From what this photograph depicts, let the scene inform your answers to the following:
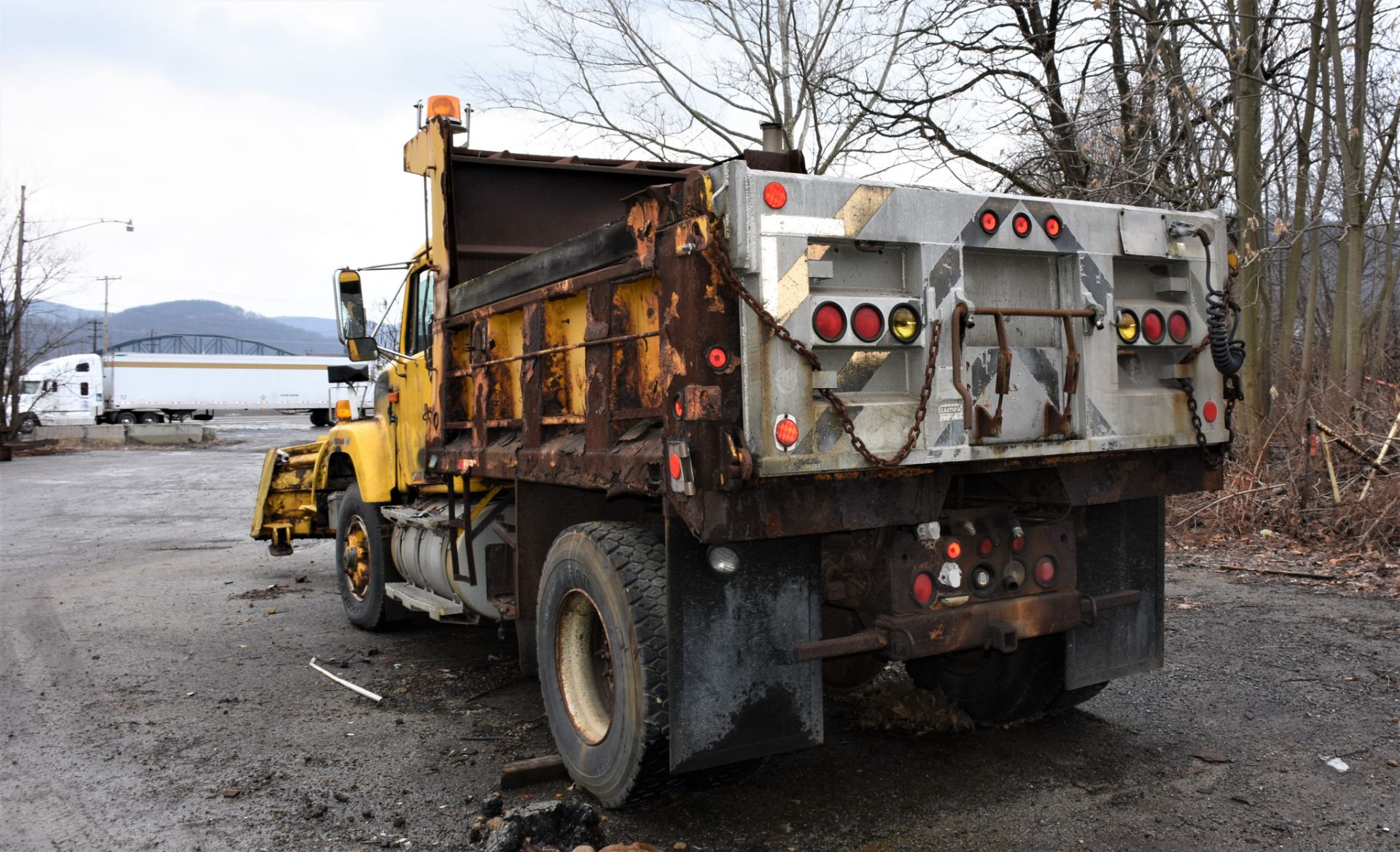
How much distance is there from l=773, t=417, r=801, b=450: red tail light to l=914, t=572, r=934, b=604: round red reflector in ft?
2.91

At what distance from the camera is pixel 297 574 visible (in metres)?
9.95

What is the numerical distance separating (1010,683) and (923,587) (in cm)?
119

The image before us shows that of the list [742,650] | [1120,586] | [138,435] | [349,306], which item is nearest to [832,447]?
[742,650]

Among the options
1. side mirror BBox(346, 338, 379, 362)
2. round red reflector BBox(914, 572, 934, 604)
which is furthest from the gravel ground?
side mirror BBox(346, 338, 379, 362)

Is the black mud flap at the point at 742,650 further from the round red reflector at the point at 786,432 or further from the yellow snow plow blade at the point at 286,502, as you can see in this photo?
the yellow snow plow blade at the point at 286,502

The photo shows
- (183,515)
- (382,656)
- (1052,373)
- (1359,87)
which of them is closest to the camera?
(1052,373)

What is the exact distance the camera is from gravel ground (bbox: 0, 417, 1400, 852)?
3773 mm

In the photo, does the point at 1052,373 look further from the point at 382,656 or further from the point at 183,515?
the point at 183,515

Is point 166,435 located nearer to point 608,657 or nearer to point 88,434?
point 88,434

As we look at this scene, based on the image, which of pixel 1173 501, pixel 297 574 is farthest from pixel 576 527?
pixel 1173 501

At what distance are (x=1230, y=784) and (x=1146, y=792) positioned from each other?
349mm

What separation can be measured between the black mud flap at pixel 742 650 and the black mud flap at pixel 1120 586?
4.26 feet

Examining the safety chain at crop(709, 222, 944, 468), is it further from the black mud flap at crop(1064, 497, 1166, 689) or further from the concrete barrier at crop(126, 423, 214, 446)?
the concrete barrier at crop(126, 423, 214, 446)

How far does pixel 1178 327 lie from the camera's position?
4160 millimetres
